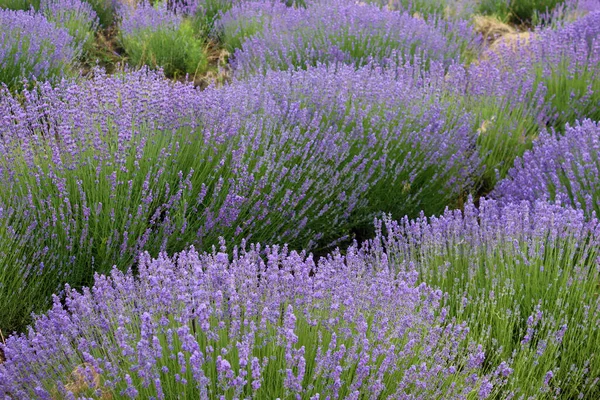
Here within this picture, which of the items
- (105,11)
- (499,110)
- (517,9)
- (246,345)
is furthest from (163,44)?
(246,345)

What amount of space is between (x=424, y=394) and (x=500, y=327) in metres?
0.56

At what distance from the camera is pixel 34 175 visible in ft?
8.83

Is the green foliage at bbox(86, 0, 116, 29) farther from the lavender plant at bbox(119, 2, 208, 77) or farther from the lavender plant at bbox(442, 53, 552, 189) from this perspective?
the lavender plant at bbox(442, 53, 552, 189)

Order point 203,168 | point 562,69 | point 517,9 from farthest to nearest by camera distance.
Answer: point 517,9
point 562,69
point 203,168

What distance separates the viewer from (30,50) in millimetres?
4625

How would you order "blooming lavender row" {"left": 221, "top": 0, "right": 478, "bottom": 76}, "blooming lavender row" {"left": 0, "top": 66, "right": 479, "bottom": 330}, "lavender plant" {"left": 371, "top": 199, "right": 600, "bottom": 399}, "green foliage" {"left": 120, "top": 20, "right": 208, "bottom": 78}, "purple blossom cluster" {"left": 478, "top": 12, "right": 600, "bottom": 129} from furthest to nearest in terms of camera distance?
1. "green foliage" {"left": 120, "top": 20, "right": 208, "bottom": 78}
2. "blooming lavender row" {"left": 221, "top": 0, "right": 478, "bottom": 76}
3. "purple blossom cluster" {"left": 478, "top": 12, "right": 600, "bottom": 129}
4. "blooming lavender row" {"left": 0, "top": 66, "right": 479, "bottom": 330}
5. "lavender plant" {"left": 371, "top": 199, "right": 600, "bottom": 399}

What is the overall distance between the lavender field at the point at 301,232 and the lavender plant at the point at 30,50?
0.02 m

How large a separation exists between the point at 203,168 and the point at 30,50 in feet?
7.60

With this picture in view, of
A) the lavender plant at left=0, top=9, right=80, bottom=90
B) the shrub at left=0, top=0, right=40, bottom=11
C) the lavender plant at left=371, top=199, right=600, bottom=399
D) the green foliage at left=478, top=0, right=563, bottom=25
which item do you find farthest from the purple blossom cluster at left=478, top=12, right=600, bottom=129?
the shrub at left=0, top=0, right=40, bottom=11

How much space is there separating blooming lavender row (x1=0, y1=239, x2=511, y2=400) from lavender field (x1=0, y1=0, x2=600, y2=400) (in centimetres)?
1

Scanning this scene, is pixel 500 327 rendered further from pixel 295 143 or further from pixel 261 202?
pixel 295 143

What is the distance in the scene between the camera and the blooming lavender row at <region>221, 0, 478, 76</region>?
4914 millimetres

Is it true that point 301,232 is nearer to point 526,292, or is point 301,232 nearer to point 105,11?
point 526,292

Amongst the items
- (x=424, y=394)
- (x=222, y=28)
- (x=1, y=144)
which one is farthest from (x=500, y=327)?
(x=222, y=28)
